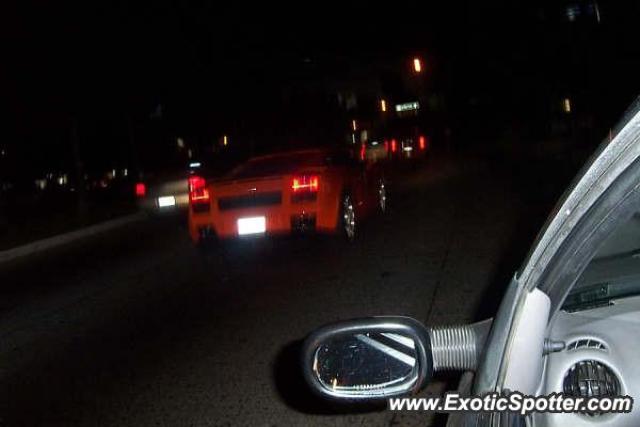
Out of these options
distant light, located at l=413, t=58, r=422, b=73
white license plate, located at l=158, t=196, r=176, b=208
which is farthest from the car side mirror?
distant light, located at l=413, t=58, r=422, b=73

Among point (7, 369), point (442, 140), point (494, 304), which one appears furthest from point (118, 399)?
point (442, 140)

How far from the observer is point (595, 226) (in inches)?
68.6

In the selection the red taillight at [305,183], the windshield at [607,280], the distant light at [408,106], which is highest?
the distant light at [408,106]

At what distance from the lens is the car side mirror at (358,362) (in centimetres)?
208

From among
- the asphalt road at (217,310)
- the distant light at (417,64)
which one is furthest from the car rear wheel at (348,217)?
the distant light at (417,64)

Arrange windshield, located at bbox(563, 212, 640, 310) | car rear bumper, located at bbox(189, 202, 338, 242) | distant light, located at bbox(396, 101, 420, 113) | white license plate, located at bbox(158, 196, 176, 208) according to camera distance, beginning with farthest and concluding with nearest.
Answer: distant light, located at bbox(396, 101, 420, 113) < white license plate, located at bbox(158, 196, 176, 208) < car rear bumper, located at bbox(189, 202, 338, 242) < windshield, located at bbox(563, 212, 640, 310)

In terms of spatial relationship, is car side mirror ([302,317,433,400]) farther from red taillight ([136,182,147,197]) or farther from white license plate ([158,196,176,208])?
red taillight ([136,182,147,197])

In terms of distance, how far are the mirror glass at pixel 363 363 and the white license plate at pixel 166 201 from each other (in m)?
16.1

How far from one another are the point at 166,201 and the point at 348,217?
8.19 metres

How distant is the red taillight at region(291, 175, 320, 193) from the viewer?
9.74 meters

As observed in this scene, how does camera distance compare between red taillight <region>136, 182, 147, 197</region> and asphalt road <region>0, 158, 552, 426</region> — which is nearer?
asphalt road <region>0, 158, 552, 426</region>

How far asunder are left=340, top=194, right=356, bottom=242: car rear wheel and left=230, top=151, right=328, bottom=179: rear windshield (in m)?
0.63

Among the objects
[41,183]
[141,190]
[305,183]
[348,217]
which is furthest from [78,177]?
[41,183]

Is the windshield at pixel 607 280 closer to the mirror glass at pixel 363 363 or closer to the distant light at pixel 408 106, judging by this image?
the mirror glass at pixel 363 363
